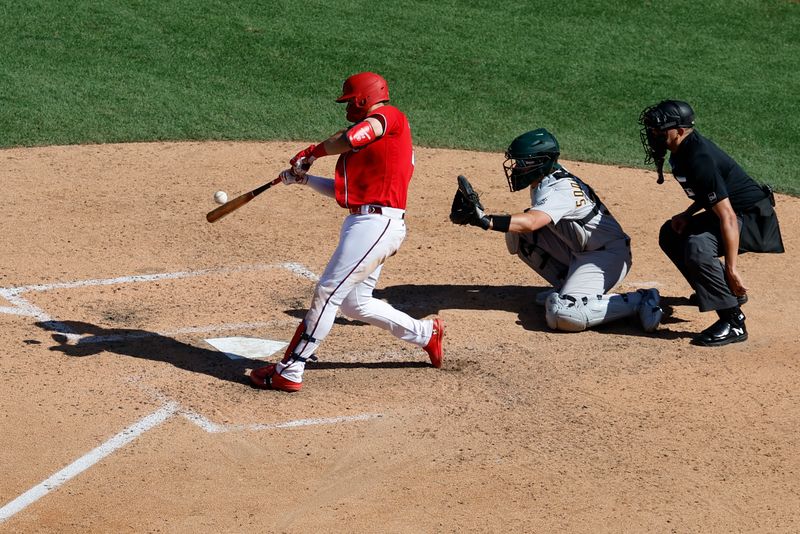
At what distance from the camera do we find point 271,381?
20.4 ft

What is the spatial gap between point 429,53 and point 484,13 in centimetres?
174

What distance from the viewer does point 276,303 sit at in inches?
295

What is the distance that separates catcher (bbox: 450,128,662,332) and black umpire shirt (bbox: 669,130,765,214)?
2.19ft

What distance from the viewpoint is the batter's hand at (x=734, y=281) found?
6.73 metres

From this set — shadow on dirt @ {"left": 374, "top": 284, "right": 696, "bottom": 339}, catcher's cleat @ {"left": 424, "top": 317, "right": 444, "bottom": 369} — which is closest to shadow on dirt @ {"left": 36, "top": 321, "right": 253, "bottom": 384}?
catcher's cleat @ {"left": 424, "top": 317, "right": 444, "bottom": 369}

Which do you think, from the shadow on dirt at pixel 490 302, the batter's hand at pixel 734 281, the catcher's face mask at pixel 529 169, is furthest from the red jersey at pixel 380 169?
the batter's hand at pixel 734 281

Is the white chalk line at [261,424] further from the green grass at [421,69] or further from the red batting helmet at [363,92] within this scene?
the green grass at [421,69]

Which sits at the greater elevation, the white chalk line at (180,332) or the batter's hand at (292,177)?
the batter's hand at (292,177)

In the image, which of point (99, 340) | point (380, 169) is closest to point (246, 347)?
point (99, 340)

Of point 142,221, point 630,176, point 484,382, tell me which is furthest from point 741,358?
point 142,221

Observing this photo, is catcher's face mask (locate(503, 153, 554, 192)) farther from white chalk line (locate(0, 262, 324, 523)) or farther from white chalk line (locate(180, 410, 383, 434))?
white chalk line (locate(180, 410, 383, 434))

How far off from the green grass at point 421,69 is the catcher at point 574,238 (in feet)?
11.3

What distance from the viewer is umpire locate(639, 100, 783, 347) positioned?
6766 mm

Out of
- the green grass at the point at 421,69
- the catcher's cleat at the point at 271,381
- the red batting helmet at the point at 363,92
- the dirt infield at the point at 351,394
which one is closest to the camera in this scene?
the dirt infield at the point at 351,394
